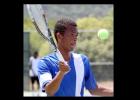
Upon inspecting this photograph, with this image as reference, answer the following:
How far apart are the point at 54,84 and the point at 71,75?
308 millimetres

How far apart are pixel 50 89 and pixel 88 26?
10067mm

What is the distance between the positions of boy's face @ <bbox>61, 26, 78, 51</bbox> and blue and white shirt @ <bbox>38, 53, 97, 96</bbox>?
109mm

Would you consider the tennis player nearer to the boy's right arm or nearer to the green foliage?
the boy's right arm

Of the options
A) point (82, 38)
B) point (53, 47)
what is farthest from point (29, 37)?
point (53, 47)

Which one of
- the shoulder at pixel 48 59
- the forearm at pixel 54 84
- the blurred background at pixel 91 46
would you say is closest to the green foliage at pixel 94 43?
the blurred background at pixel 91 46

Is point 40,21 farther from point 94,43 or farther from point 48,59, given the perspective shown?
point 94,43

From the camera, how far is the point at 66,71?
4379mm

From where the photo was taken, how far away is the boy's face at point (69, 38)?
15.4 ft

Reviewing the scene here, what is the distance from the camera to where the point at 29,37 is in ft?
40.6

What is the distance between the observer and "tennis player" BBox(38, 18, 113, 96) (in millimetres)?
4441

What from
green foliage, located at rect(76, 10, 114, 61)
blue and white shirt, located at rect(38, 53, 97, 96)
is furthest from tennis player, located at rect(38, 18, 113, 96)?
green foliage, located at rect(76, 10, 114, 61)
